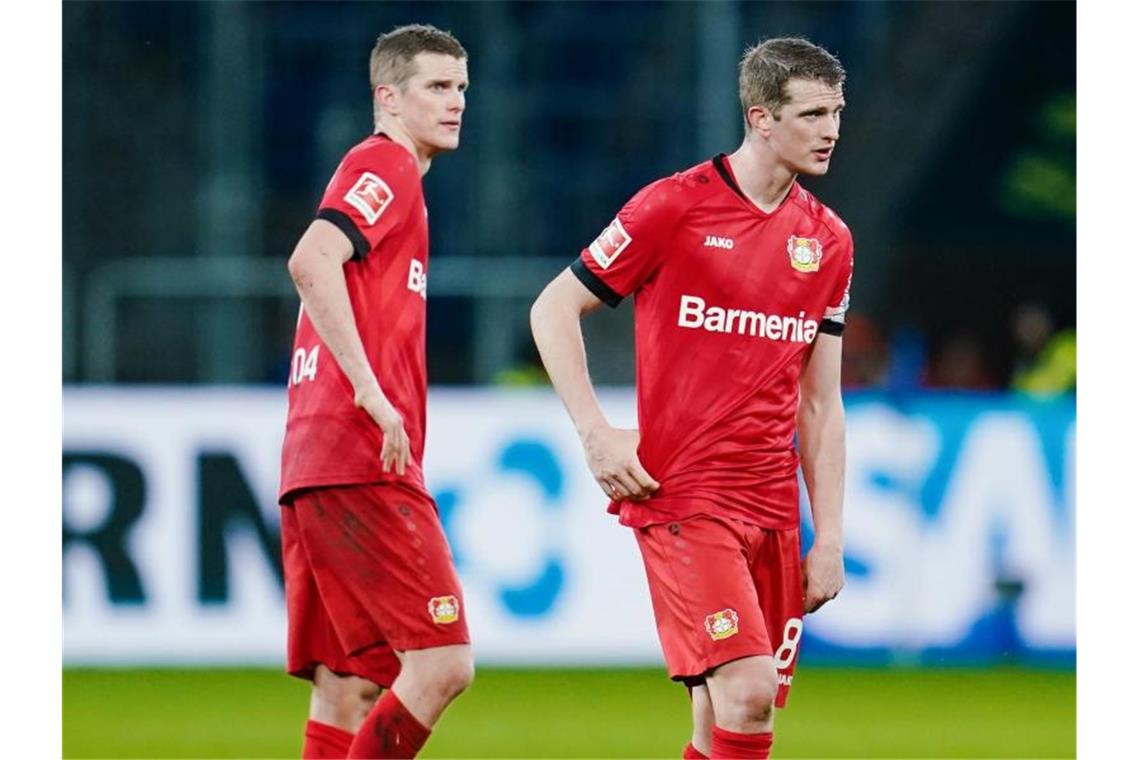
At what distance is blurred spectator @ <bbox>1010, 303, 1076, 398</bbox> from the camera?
11508 millimetres

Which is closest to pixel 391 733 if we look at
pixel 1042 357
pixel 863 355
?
pixel 1042 357

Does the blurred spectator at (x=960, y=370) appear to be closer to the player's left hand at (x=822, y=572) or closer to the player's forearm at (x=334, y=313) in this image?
the player's left hand at (x=822, y=572)

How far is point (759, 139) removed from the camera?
5.10 metres

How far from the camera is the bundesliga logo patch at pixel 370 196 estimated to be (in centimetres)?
524

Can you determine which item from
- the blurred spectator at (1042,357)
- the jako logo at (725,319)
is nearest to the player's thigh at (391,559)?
the jako logo at (725,319)

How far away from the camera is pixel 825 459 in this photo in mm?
5270

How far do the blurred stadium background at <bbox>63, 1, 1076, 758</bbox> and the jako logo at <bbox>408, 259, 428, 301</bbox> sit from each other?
2.66 meters

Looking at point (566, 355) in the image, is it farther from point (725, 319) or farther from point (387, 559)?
point (387, 559)

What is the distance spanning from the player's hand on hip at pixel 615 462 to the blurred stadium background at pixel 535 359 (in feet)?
9.11

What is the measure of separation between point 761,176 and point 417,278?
3.02 ft

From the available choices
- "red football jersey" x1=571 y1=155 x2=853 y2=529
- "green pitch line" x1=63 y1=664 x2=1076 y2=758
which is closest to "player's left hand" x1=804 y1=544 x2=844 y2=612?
"red football jersey" x1=571 y1=155 x2=853 y2=529

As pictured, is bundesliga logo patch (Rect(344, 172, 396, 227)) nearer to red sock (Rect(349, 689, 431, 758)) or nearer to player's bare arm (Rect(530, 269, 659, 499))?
player's bare arm (Rect(530, 269, 659, 499))

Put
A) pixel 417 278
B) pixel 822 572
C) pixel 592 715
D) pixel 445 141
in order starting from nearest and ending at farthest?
pixel 822 572, pixel 417 278, pixel 445 141, pixel 592 715
